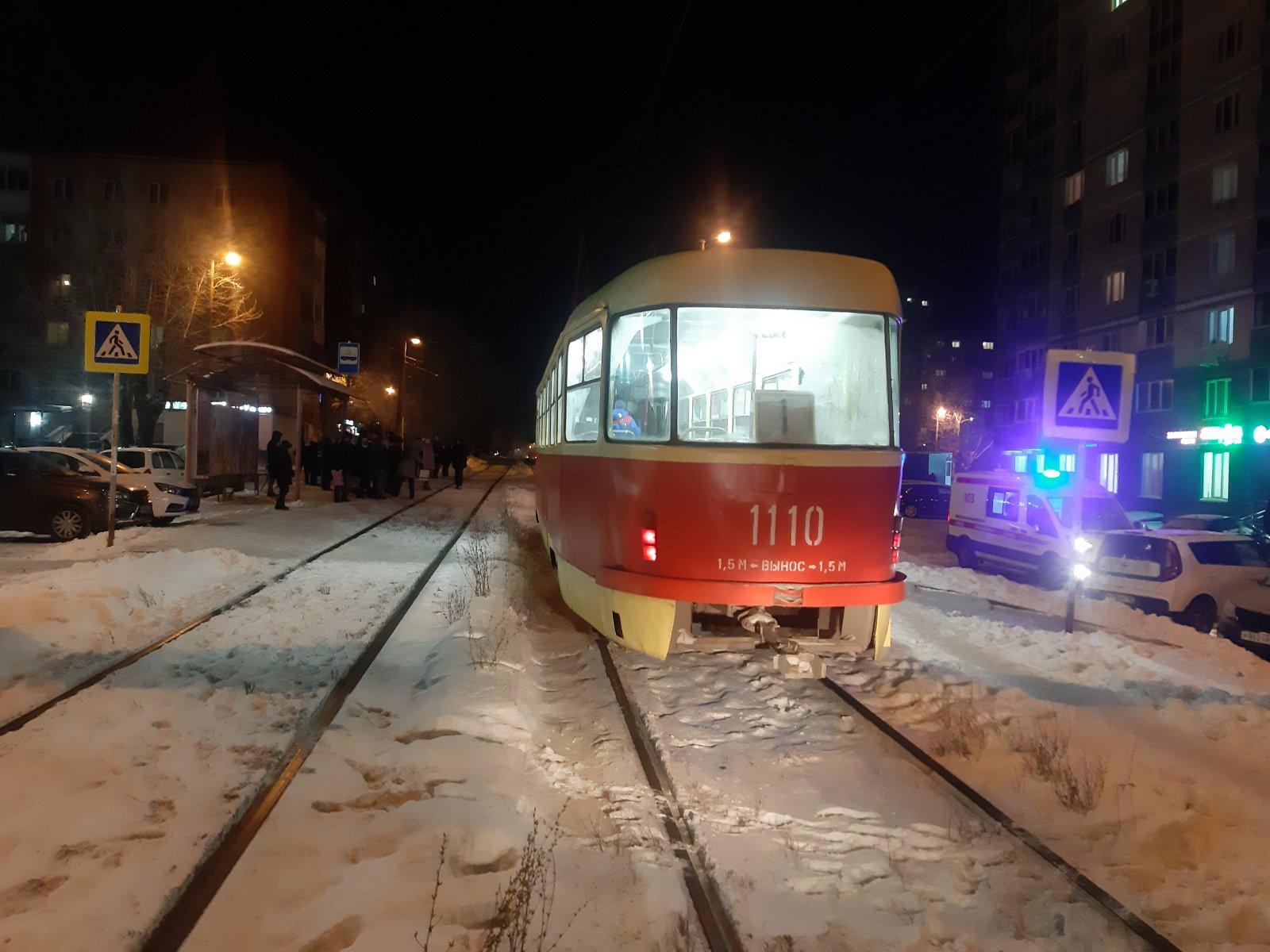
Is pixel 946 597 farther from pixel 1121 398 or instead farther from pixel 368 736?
pixel 368 736

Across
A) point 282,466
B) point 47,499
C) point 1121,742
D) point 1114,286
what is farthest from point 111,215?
point 1121,742

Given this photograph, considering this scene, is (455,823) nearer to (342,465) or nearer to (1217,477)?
(342,465)

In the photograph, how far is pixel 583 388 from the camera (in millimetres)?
8289

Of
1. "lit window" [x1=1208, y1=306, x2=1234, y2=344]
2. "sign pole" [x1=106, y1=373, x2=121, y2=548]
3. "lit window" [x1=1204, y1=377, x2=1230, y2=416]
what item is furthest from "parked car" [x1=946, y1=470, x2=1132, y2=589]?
"lit window" [x1=1208, y1=306, x2=1234, y2=344]

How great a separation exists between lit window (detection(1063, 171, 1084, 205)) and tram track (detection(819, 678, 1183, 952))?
A: 43691mm

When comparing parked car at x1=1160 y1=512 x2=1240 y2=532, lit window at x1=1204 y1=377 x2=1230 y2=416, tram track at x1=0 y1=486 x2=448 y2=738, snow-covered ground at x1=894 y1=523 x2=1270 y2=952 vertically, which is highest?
lit window at x1=1204 y1=377 x2=1230 y2=416

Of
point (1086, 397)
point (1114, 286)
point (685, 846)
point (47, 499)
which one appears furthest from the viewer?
point (1114, 286)

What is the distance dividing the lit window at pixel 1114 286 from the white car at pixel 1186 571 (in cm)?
3167

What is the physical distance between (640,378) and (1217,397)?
34.1 m

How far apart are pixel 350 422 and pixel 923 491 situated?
36.3 meters

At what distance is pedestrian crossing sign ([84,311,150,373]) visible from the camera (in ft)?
40.6

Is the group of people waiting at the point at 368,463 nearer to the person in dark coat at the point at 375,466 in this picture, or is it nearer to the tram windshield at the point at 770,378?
the person in dark coat at the point at 375,466

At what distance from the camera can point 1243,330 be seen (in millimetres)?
32312

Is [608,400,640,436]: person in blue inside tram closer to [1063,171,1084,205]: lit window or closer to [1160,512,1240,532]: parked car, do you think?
[1160,512,1240,532]: parked car
